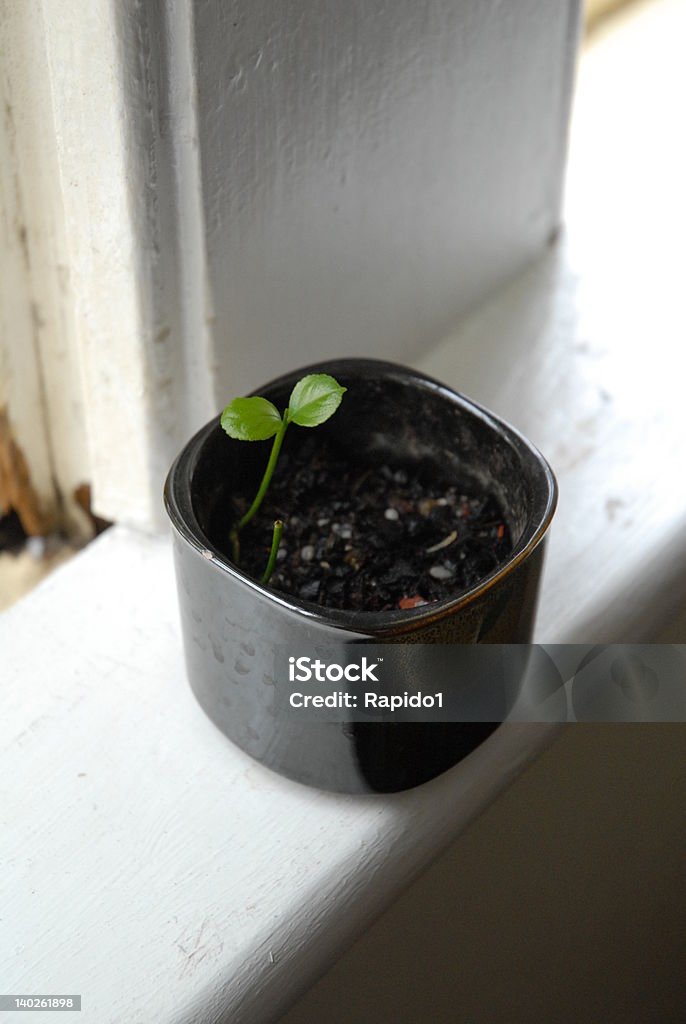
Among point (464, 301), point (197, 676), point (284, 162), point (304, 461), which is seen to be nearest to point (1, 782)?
point (197, 676)

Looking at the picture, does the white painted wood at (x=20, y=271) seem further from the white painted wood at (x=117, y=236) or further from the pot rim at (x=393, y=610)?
the pot rim at (x=393, y=610)

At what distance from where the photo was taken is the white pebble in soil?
520 mm

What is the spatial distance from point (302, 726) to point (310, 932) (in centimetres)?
9

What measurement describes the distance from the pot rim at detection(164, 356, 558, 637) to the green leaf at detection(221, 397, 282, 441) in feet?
0.13

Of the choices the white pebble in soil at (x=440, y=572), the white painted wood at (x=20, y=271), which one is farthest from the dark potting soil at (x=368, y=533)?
the white painted wood at (x=20, y=271)

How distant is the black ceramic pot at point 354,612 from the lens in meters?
0.46

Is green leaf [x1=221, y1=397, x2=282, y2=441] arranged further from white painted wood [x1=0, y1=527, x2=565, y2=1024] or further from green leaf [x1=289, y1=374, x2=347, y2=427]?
white painted wood [x1=0, y1=527, x2=565, y2=1024]

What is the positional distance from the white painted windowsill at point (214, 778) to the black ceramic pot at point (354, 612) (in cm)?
2

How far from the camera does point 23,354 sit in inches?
25.0

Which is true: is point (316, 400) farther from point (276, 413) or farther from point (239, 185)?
point (239, 185)

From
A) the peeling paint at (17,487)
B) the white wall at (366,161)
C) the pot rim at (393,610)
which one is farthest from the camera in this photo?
the peeling paint at (17,487)

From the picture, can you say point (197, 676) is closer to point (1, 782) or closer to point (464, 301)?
point (1, 782)

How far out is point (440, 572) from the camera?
52cm

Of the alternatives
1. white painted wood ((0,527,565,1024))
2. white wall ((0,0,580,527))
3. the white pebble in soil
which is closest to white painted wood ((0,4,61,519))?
white wall ((0,0,580,527))
